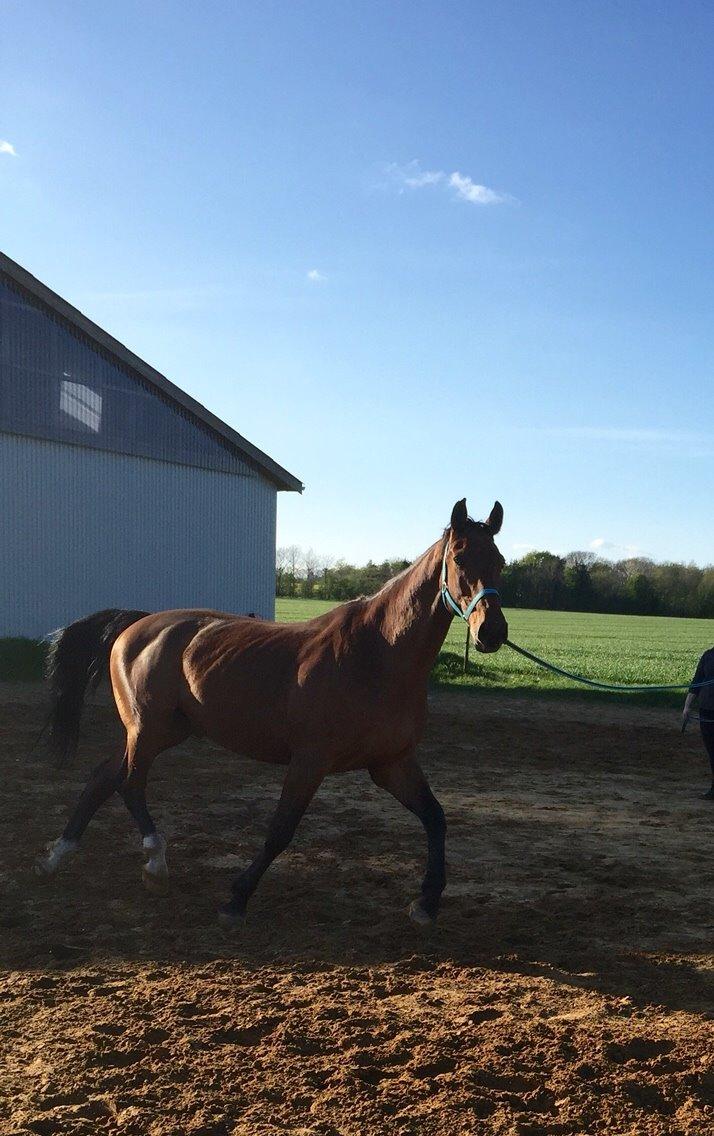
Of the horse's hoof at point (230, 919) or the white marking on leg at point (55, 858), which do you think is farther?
the white marking on leg at point (55, 858)

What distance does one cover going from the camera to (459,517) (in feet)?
14.8

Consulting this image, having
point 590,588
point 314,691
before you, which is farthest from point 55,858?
point 590,588

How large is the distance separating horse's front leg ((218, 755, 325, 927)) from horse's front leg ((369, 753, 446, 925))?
0.33 m

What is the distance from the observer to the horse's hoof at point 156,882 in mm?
5172

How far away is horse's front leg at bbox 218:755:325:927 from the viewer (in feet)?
15.2

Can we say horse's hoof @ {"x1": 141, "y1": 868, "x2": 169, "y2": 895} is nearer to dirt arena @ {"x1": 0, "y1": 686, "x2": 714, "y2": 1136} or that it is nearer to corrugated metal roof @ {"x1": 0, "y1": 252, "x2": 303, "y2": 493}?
dirt arena @ {"x1": 0, "y1": 686, "x2": 714, "y2": 1136}

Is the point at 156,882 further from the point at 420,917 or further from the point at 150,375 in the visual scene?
the point at 150,375

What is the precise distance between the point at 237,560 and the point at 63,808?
1493cm

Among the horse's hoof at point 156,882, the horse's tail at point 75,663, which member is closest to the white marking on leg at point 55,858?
the horse's hoof at point 156,882

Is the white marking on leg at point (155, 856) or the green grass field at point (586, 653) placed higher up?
the white marking on leg at point (155, 856)

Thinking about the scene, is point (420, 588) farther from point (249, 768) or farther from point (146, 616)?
point (249, 768)

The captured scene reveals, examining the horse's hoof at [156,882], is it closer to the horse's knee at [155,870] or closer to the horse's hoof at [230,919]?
the horse's knee at [155,870]

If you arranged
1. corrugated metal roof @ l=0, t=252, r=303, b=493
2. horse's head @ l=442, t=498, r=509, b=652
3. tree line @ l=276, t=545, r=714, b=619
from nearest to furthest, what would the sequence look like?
horse's head @ l=442, t=498, r=509, b=652 → corrugated metal roof @ l=0, t=252, r=303, b=493 → tree line @ l=276, t=545, r=714, b=619

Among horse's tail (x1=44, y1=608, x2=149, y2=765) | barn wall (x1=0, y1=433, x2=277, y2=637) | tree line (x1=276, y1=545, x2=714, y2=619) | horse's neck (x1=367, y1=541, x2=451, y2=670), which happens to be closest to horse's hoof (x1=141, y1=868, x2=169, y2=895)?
horse's tail (x1=44, y1=608, x2=149, y2=765)
